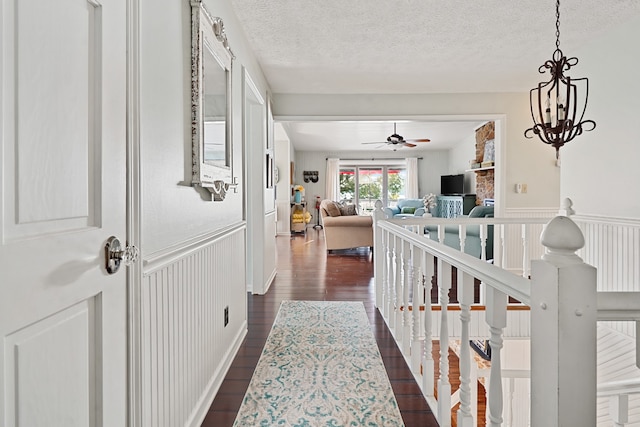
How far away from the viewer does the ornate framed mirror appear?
1590 mm

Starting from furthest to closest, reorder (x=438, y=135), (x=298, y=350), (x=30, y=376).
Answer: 1. (x=438, y=135)
2. (x=298, y=350)
3. (x=30, y=376)

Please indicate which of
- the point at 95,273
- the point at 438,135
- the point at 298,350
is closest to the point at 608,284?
the point at 298,350

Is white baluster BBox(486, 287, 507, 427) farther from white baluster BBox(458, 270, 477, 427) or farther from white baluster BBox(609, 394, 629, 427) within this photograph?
white baluster BBox(609, 394, 629, 427)

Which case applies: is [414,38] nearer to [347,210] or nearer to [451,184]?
[347,210]

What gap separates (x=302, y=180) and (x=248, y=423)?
366 inches

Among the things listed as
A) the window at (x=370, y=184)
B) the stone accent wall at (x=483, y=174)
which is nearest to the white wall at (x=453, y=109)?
the stone accent wall at (x=483, y=174)

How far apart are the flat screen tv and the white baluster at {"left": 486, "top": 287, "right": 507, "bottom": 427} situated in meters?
8.85

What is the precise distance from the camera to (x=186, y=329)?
5.00 ft

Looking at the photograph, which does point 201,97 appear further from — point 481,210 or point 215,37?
point 481,210

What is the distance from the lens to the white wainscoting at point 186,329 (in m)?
1.17

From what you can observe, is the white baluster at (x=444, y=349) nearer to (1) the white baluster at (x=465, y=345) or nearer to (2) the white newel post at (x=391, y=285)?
(1) the white baluster at (x=465, y=345)

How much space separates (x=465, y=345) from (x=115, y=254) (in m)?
1.14

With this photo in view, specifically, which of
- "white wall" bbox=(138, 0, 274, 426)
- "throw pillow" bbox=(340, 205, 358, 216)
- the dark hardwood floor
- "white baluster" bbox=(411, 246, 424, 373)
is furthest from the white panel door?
"throw pillow" bbox=(340, 205, 358, 216)

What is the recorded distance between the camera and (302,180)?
424 inches
